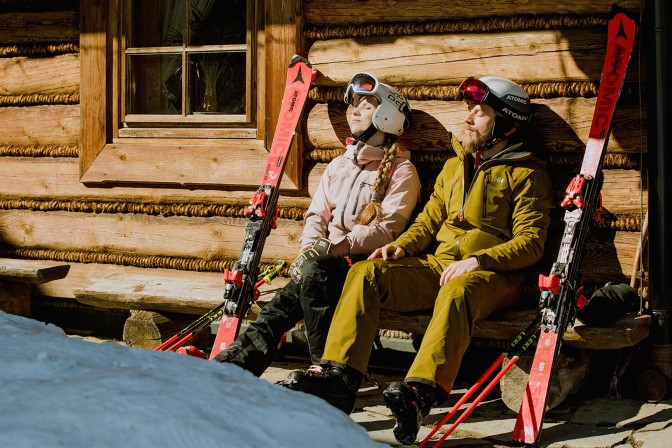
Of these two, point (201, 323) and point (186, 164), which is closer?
point (201, 323)

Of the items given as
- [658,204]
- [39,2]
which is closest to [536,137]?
[658,204]

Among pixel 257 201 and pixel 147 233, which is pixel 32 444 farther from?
pixel 147 233

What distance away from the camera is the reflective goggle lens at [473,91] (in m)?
4.73

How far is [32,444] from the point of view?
1.11 metres

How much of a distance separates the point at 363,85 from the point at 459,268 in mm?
1252

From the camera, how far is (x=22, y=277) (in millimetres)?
6074

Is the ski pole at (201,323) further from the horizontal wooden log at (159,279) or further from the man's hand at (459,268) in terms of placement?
the man's hand at (459,268)

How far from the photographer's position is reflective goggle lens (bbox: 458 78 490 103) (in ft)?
15.5

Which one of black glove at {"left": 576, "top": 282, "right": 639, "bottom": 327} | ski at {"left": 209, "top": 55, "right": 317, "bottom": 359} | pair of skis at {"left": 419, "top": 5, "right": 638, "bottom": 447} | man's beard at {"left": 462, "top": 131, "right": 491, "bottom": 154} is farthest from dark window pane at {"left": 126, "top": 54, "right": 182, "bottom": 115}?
black glove at {"left": 576, "top": 282, "right": 639, "bottom": 327}

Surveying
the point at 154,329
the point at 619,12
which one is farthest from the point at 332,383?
the point at 619,12

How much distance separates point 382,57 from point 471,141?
3.03ft

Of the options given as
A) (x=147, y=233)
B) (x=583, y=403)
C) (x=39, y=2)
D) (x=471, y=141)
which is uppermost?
(x=39, y=2)

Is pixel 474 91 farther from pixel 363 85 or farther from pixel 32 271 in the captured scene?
pixel 32 271

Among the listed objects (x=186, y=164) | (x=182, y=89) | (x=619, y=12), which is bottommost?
(x=186, y=164)
